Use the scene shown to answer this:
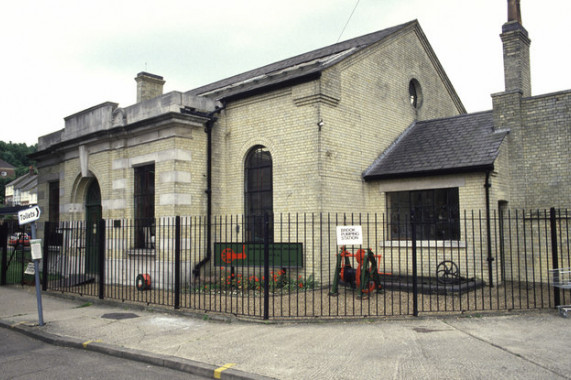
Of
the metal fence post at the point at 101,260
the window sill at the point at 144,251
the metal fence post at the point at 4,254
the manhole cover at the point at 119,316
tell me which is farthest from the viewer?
the metal fence post at the point at 4,254

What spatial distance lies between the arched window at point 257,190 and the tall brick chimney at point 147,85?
725 centimetres

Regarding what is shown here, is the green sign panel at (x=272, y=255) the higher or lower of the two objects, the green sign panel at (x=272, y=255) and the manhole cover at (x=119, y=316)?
the higher

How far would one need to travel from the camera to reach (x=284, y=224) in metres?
12.8

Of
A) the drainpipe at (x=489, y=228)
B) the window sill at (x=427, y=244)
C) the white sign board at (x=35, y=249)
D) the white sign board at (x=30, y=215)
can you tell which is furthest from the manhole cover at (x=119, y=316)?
the drainpipe at (x=489, y=228)

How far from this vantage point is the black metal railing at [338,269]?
365 inches

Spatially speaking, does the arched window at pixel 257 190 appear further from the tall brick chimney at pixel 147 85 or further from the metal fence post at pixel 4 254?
the metal fence post at pixel 4 254

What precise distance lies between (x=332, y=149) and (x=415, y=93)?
640 centimetres

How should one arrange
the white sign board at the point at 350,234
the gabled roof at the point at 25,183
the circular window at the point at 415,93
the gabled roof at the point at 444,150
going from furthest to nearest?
the gabled roof at the point at 25,183 < the circular window at the point at 415,93 < the gabled roof at the point at 444,150 < the white sign board at the point at 350,234

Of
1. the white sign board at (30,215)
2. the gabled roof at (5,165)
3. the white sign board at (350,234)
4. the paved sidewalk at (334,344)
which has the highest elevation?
the gabled roof at (5,165)

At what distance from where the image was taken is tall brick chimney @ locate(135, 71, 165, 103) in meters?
19.0

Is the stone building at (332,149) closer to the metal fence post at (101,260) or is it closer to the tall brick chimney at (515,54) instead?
the tall brick chimney at (515,54)

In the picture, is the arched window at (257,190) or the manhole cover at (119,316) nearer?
the manhole cover at (119,316)

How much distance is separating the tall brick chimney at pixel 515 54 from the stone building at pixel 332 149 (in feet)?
0.11

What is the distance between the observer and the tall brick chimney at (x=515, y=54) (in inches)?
530
